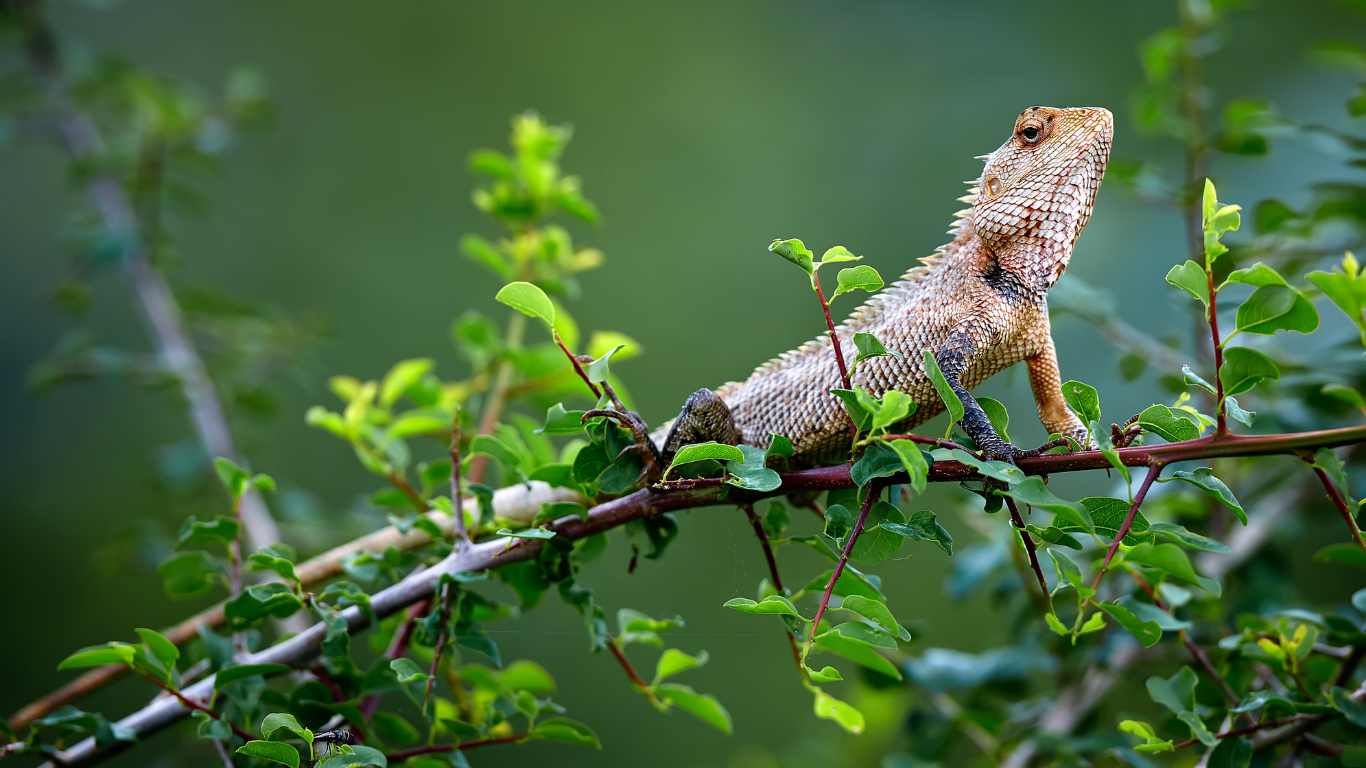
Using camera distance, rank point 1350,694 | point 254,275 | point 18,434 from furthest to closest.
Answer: point 254,275, point 18,434, point 1350,694

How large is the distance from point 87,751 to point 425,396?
563 millimetres

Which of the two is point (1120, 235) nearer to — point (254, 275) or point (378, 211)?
point (378, 211)

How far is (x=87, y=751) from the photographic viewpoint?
1073 millimetres

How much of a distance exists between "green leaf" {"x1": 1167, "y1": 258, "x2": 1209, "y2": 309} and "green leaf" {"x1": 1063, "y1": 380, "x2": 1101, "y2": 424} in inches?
4.0

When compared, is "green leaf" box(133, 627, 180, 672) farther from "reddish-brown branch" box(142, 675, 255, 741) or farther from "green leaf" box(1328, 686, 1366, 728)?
"green leaf" box(1328, 686, 1366, 728)

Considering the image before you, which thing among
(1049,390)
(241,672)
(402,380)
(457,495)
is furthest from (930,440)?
(402,380)

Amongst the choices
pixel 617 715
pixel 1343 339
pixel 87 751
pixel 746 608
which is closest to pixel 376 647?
pixel 87 751

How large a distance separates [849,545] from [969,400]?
198 mm

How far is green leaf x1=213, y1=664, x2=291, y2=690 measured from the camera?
1003 mm

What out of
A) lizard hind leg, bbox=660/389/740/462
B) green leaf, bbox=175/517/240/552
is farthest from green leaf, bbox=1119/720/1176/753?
green leaf, bbox=175/517/240/552

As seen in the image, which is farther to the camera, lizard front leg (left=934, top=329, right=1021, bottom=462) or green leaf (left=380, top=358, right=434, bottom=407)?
green leaf (left=380, top=358, right=434, bottom=407)

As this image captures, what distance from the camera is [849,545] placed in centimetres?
86

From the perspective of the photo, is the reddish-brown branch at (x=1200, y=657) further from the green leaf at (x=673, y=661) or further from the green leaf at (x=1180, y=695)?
the green leaf at (x=673, y=661)

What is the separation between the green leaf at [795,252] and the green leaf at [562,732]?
54 cm
